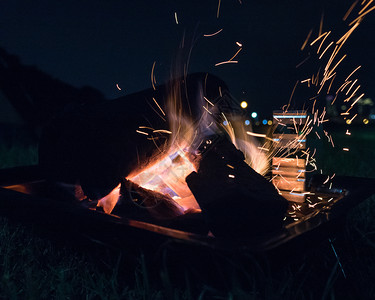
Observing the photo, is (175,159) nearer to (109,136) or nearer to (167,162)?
(167,162)

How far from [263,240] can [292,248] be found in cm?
19

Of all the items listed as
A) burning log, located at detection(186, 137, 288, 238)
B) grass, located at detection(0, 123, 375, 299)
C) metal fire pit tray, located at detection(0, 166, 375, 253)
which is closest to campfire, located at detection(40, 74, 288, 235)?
burning log, located at detection(186, 137, 288, 238)

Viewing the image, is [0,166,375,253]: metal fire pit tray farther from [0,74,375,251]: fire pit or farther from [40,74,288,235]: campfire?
[40,74,288,235]: campfire

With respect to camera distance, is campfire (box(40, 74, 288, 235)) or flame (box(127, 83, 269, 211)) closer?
campfire (box(40, 74, 288, 235))

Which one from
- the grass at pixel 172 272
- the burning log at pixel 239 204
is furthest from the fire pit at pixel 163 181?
the grass at pixel 172 272

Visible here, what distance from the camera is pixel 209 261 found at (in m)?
1.42

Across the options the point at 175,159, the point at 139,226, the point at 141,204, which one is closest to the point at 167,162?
the point at 175,159

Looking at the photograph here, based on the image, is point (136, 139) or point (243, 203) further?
point (136, 139)

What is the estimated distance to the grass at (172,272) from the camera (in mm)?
1425

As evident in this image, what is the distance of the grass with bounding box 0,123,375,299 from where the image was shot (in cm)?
142

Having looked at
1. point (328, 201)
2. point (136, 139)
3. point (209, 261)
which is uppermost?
point (136, 139)

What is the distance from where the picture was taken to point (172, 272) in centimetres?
156

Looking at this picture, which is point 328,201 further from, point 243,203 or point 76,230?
point 76,230

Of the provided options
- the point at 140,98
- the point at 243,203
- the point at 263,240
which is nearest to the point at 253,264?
the point at 263,240
